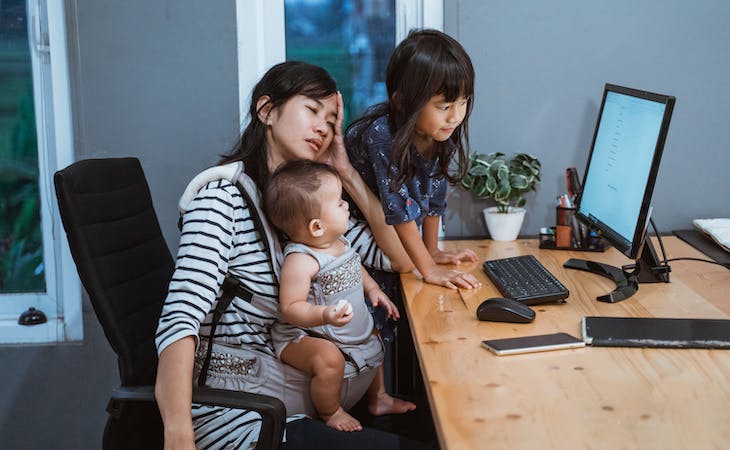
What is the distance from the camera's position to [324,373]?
1654 millimetres

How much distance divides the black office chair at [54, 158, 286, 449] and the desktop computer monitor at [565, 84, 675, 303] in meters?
0.89

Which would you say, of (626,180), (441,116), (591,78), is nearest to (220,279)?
(441,116)

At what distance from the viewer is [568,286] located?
6.33 feet

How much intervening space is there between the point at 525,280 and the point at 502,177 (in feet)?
1.95

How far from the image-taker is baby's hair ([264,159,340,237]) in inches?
65.8

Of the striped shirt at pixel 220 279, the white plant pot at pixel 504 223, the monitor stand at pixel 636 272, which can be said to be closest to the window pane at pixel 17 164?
the striped shirt at pixel 220 279

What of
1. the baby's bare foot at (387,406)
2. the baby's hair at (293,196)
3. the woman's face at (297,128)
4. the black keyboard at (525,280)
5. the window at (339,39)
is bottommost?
the baby's bare foot at (387,406)

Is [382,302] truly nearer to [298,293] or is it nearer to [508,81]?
[298,293]

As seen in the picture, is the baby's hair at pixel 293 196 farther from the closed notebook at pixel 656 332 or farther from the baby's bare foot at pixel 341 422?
the closed notebook at pixel 656 332

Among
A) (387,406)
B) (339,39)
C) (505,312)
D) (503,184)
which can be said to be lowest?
(387,406)

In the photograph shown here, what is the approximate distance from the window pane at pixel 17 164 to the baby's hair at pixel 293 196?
4.14 ft

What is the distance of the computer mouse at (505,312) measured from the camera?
1.63 meters

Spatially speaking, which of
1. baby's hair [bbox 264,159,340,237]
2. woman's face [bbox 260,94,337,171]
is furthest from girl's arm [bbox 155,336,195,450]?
woman's face [bbox 260,94,337,171]

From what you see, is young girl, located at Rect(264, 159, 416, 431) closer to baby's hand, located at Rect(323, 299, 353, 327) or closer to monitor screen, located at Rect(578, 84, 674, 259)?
baby's hand, located at Rect(323, 299, 353, 327)
